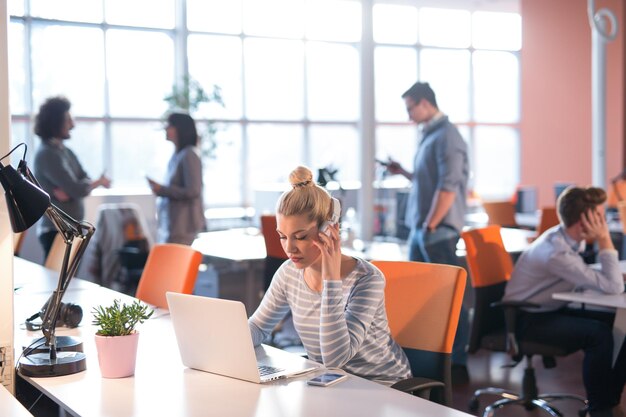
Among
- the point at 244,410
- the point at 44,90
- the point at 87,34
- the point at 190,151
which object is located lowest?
the point at 244,410

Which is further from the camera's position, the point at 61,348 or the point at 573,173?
the point at 573,173

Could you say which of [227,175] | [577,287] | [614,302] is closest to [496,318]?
[577,287]

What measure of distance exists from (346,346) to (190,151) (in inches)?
125

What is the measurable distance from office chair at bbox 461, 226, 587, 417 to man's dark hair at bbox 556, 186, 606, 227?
0.36m

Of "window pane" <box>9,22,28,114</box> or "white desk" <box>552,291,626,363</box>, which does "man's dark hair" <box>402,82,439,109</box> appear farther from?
"window pane" <box>9,22,28,114</box>

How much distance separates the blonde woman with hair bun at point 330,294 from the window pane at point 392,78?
9.35 meters

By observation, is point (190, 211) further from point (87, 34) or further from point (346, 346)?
point (87, 34)

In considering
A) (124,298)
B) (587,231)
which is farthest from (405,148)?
(124,298)

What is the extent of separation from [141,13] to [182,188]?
193 inches

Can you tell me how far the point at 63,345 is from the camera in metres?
2.46

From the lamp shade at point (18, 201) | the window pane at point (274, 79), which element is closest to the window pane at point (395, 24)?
the window pane at point (274, 79)

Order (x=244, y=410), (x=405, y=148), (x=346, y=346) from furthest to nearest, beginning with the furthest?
(x=405, y=148)
(x=346, y=346)
(x=244, y=410)

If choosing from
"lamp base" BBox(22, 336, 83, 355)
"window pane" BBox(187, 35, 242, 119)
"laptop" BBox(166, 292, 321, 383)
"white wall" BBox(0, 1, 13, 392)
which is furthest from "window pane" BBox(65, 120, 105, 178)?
"laptop" BBox(166, 292, 321, 383)

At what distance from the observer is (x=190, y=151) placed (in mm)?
5340
